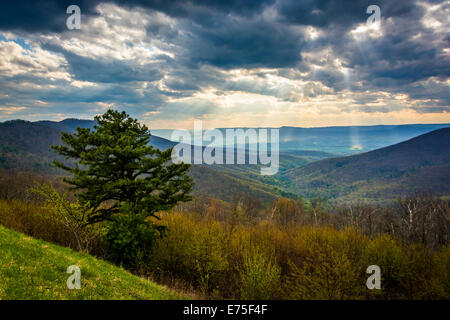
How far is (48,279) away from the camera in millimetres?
11547

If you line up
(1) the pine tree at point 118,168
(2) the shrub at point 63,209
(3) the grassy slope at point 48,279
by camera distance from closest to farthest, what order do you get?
1. (3) the grassy slope at point 48,279
2. (2) the shrub at point 63,209
3. (1) the pine tree at point 118,168

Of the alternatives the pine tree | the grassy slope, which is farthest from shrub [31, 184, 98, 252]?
the grassy slope

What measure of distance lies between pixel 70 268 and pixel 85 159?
13.5m

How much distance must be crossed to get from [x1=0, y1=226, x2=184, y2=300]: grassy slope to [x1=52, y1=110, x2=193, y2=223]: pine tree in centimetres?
887

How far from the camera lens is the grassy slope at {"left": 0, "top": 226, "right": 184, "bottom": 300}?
401 inches

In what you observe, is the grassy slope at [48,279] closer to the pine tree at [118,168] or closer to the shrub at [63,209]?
the shrub at [63,209]

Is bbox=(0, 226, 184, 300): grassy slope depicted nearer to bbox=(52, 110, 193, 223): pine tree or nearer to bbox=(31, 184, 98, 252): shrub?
bbox=(31, 184, 98, 252): shrub

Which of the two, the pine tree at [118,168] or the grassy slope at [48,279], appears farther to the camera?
the pine tree at [118,168]

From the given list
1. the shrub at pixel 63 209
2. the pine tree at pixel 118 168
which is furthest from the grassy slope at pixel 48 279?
the pine tree at pixel 118 168

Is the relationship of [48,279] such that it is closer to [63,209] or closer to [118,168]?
[63,209]

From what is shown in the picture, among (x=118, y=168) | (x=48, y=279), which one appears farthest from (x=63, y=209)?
(x=48, y=279)

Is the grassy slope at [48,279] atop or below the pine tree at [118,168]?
below

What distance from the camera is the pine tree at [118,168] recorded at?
24141 millimetres

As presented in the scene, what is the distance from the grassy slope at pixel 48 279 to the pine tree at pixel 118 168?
29.1ft
